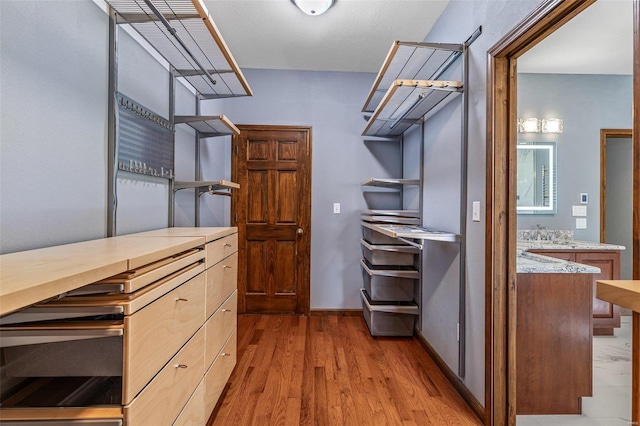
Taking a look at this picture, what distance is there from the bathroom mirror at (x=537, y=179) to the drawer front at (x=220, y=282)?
2829mm

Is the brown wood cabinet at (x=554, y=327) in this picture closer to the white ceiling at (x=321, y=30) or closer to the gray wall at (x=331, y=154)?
the gray wall at (x=331, y=154)

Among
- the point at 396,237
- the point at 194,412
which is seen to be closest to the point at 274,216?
the point at 396,237

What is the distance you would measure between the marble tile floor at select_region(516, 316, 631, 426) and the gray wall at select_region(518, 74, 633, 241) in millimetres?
1059

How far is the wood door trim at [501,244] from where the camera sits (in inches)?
63.6

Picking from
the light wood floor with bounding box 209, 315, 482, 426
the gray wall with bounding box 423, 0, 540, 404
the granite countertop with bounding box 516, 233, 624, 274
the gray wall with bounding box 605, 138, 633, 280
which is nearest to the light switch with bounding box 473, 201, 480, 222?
the gray wall with bounding box 423, 0, 540, 404

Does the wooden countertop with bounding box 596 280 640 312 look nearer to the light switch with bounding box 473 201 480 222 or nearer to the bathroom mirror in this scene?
the light switch with bounding box 473 201 480 222

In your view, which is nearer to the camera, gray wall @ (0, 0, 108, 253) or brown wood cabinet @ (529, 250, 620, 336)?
gray wall @ (0, 0, 108, 253)

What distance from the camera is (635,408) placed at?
2.31ft

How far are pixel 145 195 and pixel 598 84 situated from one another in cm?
414

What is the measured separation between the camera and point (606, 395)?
1.99m

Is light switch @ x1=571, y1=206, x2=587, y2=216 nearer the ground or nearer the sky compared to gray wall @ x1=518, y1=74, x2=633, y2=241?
nearer the ground

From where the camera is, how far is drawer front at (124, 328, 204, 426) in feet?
2.98

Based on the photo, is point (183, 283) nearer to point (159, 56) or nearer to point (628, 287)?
point (628, 287)

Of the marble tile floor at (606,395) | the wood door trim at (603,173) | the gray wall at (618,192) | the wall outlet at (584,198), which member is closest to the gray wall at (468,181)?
the marble tile floor at (606,395)
